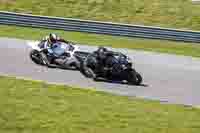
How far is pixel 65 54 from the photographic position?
17062mm

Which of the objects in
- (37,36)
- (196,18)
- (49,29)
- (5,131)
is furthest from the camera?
(196,18)

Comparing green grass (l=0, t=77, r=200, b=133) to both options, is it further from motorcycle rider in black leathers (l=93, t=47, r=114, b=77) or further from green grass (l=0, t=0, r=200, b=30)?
green grass (l=0, t=0, r=200, b=30)

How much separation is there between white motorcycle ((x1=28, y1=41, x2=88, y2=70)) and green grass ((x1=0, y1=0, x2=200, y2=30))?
1102 centimetres

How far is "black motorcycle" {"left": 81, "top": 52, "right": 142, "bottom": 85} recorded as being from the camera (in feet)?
51.6

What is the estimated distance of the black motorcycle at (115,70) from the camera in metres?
15.7

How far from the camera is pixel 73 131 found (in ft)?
37.1

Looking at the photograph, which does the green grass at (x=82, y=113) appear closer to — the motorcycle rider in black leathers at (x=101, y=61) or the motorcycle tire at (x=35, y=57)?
the motorcycle rider in black leathers at (x=101, y=61)

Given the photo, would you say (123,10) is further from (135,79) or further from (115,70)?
(135,79)

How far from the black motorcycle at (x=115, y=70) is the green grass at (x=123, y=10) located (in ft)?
40.1

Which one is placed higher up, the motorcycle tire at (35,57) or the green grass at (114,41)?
the motorcycle tire at (35,57)

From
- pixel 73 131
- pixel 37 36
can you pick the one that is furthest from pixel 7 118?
pixel 37 36

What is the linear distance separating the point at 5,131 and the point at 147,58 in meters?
9.39

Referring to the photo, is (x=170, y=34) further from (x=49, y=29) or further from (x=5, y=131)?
(x=5, y=131)

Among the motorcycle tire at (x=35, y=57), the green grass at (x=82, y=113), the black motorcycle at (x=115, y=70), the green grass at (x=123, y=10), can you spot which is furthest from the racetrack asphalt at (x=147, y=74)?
the green grass at (x=123, y=10)
